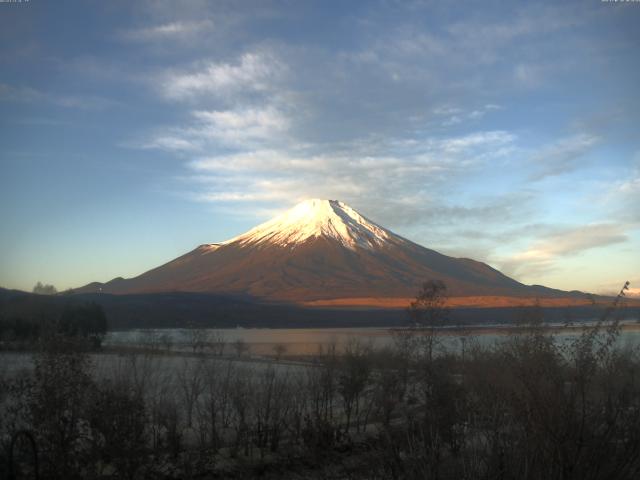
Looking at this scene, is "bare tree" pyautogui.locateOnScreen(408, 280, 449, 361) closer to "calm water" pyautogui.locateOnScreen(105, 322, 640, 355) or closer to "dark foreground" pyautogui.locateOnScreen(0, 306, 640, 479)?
"calm water" pyautogui.locateOnScreen(105, 322, 640, 355)

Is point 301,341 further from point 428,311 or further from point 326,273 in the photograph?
point 326,273

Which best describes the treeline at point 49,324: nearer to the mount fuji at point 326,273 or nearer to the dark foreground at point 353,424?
the dark foreground at point 353,424

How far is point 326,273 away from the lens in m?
166

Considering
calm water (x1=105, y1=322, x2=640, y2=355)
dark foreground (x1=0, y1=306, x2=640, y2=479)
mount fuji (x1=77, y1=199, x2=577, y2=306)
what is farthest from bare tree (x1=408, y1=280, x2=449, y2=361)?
mount fuji (x1=77, y1=199, x2=577, y2=306)

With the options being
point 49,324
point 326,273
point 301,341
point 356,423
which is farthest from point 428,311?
point 326,273

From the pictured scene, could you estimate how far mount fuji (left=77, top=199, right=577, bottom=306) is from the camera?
147 meters

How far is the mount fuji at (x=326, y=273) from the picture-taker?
146875 millimetres

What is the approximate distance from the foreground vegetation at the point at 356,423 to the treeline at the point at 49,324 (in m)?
1.07

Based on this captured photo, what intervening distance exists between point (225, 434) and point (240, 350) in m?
30.6

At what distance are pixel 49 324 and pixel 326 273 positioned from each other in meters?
156

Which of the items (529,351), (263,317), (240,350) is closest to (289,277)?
(263,317)

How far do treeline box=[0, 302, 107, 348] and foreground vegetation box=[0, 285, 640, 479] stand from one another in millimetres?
1070

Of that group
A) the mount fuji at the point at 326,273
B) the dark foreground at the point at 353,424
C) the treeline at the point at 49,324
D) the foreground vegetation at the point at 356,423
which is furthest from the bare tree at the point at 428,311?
the mount fuji at the point at 326,273

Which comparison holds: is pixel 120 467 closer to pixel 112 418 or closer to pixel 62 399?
pixel 112 418
